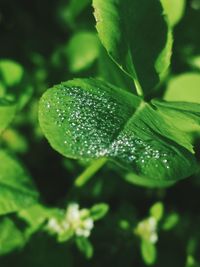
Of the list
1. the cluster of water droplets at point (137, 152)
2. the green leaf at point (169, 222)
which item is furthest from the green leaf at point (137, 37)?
the green leaf at point (169, 222)

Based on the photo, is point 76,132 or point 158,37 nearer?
point 76,132

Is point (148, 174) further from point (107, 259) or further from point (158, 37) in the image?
point (107, 259)

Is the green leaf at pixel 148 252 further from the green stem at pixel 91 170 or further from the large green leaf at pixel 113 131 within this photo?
the large green leaf at pixel 113 131

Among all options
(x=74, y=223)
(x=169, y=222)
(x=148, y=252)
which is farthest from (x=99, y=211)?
(x=169, y=222)

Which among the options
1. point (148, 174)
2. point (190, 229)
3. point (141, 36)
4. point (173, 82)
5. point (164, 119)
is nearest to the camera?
point (148, 174)

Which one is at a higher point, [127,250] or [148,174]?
[148,174]

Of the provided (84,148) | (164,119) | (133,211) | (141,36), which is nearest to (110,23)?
(141,36)

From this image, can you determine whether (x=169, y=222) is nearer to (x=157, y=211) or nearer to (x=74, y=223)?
(x=157, y=211)
